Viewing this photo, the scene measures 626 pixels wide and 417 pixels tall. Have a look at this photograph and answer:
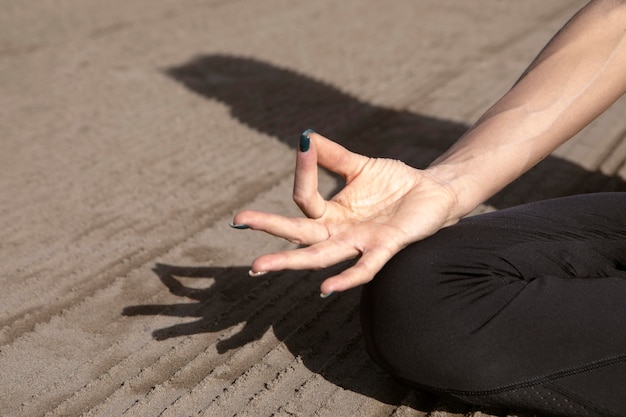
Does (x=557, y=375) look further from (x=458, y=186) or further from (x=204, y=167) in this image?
(x=204, y=167)

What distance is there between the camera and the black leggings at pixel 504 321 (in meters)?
1.72

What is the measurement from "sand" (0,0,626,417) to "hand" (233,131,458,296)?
485mm

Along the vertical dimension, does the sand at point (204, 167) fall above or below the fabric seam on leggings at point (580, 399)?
below

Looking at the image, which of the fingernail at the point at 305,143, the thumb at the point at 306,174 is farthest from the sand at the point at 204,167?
the fingernail at the point at 305,143

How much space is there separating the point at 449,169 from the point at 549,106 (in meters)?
0.34

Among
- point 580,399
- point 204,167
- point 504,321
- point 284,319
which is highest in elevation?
point 504,321

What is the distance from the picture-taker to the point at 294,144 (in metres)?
3.95

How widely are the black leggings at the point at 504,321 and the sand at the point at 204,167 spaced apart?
0.88 feet

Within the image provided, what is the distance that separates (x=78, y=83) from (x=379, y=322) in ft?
11.4

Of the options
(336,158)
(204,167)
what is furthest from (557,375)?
(204,167)

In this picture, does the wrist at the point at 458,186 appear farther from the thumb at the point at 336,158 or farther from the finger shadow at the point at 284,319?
the finger shadow at the point at 284,319

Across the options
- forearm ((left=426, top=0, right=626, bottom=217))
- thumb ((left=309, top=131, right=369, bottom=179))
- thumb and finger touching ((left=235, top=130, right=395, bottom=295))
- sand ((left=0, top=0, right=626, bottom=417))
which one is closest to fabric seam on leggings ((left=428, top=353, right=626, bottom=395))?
sand ((left=0, top=0, right=626, bottom=417))

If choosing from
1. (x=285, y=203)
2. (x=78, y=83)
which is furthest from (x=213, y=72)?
(x=285, y=203)

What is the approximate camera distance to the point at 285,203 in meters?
3.30
